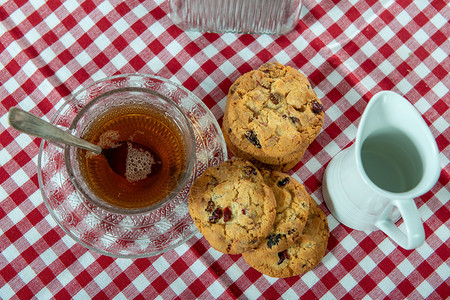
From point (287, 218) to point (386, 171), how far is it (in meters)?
0.27

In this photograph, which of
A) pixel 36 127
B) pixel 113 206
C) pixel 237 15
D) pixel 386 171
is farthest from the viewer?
pixel 237 15

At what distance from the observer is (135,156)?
3.45ft

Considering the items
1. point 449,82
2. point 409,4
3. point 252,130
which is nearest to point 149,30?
point 252,130

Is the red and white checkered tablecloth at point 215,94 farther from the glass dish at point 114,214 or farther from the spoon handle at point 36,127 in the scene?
the spoon handle at point 36,127

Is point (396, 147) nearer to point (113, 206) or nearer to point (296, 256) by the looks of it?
point (296, 256)

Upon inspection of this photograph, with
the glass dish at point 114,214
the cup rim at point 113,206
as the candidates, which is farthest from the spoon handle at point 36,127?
the glass dish at point 114,214

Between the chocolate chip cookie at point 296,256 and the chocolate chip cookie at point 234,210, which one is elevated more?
the chocolate chip cookie at point 234,210

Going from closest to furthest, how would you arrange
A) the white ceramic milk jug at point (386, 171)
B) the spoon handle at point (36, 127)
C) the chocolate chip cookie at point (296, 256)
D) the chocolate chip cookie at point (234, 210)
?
the spoon handle at point (36, 127)
the white ceramic milk jug at point (386, 171)
the chocolate chip cookie at point (234, 210)
the chocolate chip cookie at point (296, 256)

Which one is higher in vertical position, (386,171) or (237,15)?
(237,15)

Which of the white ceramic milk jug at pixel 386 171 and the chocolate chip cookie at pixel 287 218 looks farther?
the chocolate chip cookie at pixel 287 218

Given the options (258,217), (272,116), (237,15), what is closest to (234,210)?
(258,217)

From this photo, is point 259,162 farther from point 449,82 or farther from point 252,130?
point 449,82

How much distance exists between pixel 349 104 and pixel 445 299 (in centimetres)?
59

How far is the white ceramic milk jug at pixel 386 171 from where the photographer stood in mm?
848
